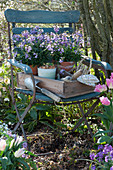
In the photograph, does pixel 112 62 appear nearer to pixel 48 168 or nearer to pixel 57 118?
pixel 57 118

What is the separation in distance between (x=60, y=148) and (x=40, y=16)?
1346 mm

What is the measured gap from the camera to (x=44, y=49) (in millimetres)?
2186

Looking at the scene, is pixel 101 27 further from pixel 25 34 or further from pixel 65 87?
pixel 65 87

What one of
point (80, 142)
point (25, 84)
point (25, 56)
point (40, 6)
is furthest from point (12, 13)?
point (40, 6)

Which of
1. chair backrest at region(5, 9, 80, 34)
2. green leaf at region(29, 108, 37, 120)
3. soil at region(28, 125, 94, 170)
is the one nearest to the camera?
soil at region(28, 125, 94, 170)

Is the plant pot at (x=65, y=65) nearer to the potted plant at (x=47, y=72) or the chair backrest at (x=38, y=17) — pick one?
the potted plant at (x=47, y=72)

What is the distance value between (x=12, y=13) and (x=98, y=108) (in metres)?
1.49

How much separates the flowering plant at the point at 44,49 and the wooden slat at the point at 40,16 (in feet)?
0.64

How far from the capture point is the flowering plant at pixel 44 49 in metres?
2.18

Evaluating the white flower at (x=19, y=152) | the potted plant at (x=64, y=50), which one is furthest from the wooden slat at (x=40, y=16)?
the white flower at (x=19, y=152)

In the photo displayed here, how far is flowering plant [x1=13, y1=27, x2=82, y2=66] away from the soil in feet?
2.61

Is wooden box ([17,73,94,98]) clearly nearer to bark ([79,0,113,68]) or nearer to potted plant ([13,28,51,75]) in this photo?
potted plant ([13,28,51,75])

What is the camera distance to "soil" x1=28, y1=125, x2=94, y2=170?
2.07 m

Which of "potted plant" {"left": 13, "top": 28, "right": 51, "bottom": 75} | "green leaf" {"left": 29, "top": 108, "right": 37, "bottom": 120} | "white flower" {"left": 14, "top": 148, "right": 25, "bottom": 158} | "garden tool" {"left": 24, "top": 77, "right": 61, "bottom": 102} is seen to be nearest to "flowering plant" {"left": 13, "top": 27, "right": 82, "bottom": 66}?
"potted plant" {"left": 13, "top": 28, "right": 51, "bottom": 75}
